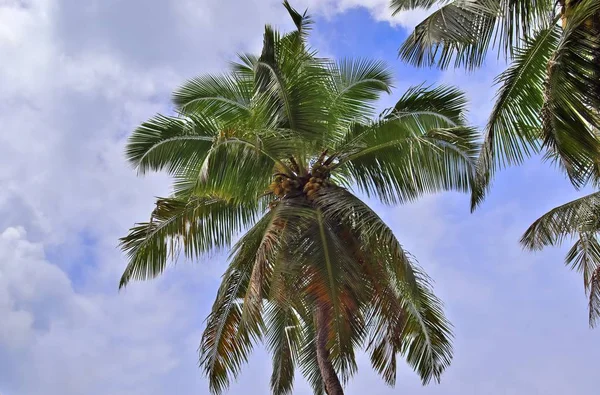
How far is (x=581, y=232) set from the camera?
14.8m

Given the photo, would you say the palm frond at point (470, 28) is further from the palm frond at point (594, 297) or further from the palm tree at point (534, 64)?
the palm frond at point (594, 297)

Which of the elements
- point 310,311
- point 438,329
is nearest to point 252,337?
point 310,311

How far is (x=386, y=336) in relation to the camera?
39.5 feet

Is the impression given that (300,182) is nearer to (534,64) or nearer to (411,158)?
(411,158)

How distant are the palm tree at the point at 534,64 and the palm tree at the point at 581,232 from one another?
5632 millimetres

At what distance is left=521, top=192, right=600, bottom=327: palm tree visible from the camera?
47.1ft

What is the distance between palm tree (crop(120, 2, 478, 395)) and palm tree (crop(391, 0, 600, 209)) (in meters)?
2.62

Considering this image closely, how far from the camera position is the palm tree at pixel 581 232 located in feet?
47.1

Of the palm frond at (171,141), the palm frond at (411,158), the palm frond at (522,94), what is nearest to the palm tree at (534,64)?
the palm frond at (522,94)

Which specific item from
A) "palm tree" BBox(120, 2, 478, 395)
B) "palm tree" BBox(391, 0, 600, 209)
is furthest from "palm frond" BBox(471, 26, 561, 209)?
"palm tree" BBox(120, 2, 478, 395)

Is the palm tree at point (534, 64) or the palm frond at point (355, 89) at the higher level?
the palm frond at point (355, 89)

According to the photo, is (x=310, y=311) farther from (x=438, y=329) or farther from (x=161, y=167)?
(x=161, y=167)

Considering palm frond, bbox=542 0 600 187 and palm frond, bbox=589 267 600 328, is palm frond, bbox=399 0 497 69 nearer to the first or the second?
palm frond, bbox=542 0 600 187

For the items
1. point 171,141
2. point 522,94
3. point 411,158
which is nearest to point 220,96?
point 171,141
